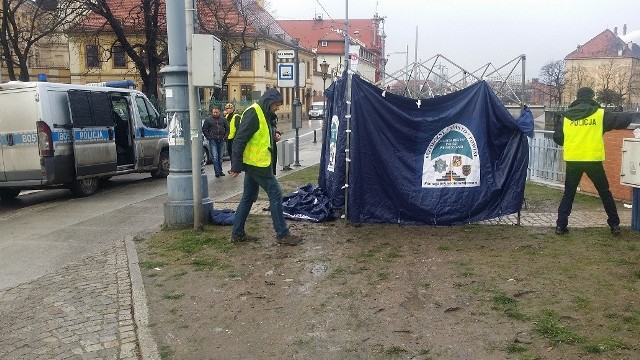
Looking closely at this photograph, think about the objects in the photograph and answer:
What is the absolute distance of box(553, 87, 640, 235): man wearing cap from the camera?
23.7 ft

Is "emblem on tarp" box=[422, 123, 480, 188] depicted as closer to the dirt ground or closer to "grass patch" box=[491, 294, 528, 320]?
the dirt ground

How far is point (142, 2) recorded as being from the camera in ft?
79.4

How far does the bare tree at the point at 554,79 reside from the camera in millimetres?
45603

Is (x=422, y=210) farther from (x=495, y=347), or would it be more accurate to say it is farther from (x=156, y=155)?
(x=156, y=155)

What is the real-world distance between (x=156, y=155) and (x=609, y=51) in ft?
231

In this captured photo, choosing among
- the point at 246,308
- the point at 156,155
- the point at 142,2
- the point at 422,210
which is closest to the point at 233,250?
the point at 246,308

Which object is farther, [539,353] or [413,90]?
[413,90]

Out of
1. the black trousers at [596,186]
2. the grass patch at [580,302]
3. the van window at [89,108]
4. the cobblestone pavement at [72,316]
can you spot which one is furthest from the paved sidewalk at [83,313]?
the black trousers at [596,186]

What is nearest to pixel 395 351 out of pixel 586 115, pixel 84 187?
pixel 586 115

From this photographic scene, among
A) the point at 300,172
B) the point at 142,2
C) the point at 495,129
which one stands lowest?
the point at 300,172

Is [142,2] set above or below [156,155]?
above

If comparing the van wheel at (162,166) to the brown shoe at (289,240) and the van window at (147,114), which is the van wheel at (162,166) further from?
the brown shoe at (289,240)

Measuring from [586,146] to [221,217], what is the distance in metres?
5.06

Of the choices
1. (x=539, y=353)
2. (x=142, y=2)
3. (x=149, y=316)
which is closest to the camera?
(x=539, y=353)
